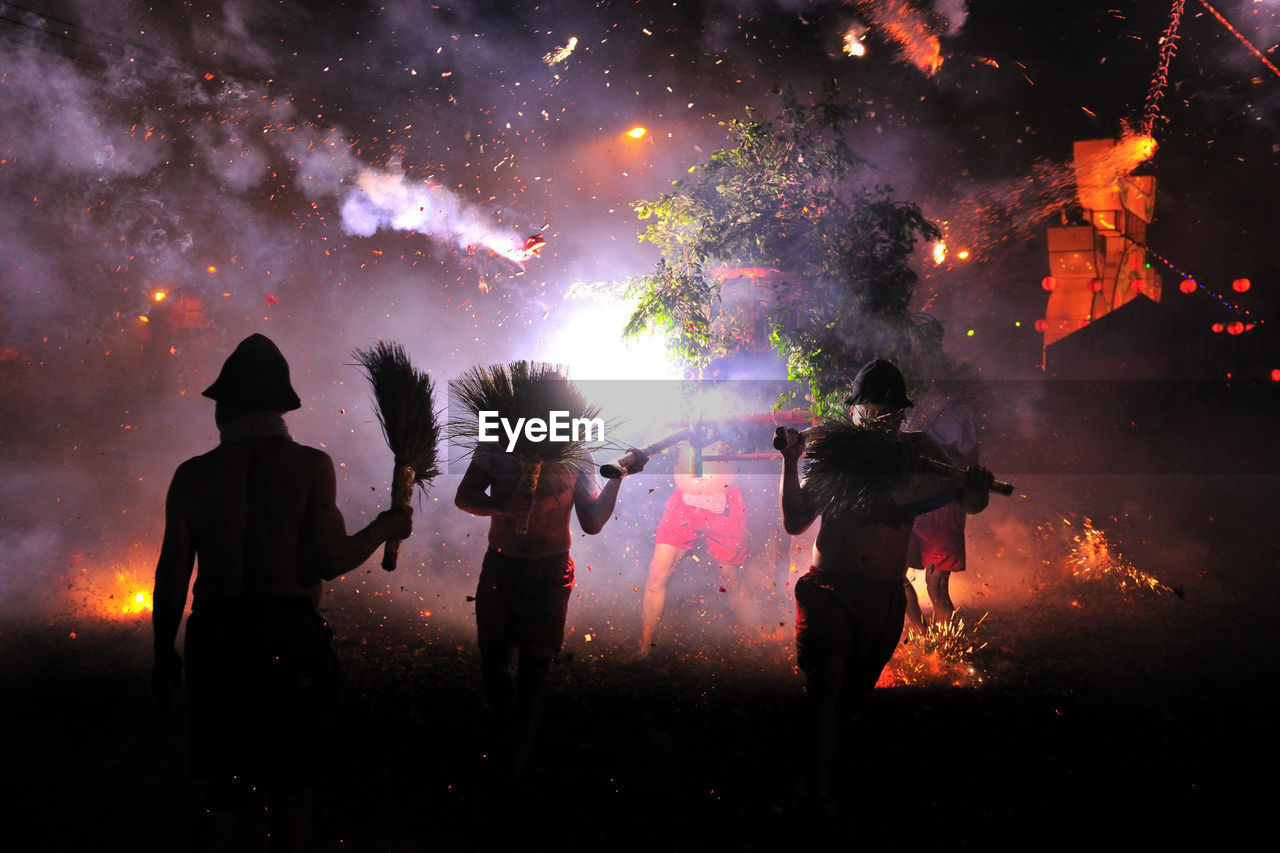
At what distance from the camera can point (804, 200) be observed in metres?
6.78

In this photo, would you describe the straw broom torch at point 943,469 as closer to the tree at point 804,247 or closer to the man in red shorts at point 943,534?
the tree at point 804,247

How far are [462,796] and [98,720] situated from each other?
3.09 metres

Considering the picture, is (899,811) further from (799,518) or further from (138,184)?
(138,184)

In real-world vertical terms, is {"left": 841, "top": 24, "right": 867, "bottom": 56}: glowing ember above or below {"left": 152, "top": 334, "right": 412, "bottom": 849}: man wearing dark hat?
above

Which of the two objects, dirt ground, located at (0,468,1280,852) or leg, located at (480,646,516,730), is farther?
leg, located at (480,646,516,730)

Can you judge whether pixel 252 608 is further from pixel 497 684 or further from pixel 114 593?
pixel 114 593

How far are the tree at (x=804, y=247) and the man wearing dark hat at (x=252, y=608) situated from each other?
4465mm

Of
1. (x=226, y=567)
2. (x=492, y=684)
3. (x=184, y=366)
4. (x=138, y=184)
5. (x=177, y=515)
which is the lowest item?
(x=492, y=684)

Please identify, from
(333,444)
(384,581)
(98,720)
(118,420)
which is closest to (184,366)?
(118,420)

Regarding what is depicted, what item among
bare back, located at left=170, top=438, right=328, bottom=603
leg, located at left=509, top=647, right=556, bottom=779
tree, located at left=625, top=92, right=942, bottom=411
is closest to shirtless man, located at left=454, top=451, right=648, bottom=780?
leg, located at left=509, top=647, right=556, bottom=779

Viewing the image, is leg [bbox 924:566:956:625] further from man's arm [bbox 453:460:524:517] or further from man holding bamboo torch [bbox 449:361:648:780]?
man's arm [bbox 453:460:524:517]

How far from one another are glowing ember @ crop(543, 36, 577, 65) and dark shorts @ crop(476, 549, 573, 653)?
Result: 330 inches

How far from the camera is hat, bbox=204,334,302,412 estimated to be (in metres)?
3.09

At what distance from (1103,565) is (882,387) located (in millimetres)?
7498
